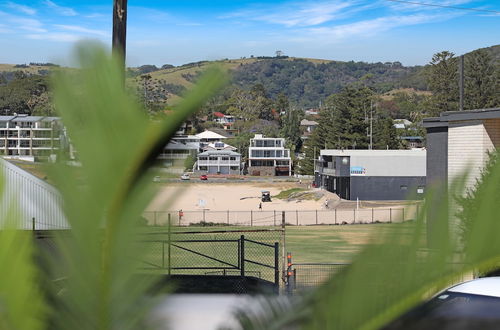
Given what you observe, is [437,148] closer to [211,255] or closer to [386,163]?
[211,255]

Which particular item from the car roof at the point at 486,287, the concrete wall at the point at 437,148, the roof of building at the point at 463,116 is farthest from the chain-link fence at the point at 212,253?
the roof of building at the point at 463,116

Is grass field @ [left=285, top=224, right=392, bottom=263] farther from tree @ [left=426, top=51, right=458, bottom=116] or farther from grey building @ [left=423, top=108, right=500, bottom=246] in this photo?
tree @ [left=426, top=51, right=458, bottom=116]

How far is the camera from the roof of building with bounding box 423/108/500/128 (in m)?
15.7

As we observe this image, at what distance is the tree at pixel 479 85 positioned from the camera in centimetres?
5925

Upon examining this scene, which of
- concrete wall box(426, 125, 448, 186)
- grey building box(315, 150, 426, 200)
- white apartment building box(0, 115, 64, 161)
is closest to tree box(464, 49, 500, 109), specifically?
grey building box(315, 150, 426, 200)

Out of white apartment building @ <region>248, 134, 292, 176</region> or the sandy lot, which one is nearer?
the sandy lot

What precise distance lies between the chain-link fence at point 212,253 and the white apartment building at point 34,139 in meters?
0.24

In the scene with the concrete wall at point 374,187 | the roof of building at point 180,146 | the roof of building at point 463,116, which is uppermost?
the roof of building at point 463,116

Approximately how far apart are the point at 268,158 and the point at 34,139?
88336mm

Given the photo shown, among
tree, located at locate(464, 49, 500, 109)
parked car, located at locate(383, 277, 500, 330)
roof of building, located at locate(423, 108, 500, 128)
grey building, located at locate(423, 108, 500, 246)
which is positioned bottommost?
parked car, located at locate(383, 277, 500, 330)

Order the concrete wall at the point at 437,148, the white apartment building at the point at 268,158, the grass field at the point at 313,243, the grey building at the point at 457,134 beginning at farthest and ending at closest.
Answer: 1. the white apartment building at the point at 268,158
2. the grass field at the point at 313,243
3. the concrete wall at the point at 437,148
4. the grey building at the point at 457,134

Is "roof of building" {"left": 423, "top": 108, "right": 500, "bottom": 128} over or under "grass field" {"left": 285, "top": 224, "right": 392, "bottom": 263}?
over

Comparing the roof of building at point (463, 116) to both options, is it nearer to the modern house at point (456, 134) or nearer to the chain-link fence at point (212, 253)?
the modern house at point (456, 134)

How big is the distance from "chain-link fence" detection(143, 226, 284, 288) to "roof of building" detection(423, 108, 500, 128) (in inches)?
227
